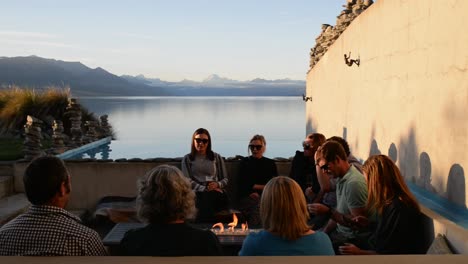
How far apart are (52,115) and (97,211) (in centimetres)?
1133

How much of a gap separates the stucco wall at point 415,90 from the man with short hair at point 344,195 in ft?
2.30

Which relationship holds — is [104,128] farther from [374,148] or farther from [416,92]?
[416,92]

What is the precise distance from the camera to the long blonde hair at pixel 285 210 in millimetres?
2729

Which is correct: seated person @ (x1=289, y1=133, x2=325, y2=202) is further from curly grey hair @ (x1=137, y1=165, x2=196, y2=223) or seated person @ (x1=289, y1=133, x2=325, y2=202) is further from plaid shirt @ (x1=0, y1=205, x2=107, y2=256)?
plaid shirt @ (x1=0, y1=205, x2=107, y2=256)

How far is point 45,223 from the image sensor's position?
249cm

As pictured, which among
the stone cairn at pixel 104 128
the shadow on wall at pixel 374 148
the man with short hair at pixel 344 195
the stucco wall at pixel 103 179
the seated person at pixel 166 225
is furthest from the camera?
the stone cairn at pixel 104 128

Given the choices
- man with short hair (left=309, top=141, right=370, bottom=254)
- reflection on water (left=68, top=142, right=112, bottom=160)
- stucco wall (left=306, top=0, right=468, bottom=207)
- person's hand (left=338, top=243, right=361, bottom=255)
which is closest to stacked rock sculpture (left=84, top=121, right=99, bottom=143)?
reflection on water (left=68, top=142, right=112, bottom=160)

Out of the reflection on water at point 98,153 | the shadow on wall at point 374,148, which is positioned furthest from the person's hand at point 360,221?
the reflection on water at point 98,153

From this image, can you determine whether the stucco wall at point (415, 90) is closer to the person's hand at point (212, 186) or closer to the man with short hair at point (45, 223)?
the person's hand at point (212, 186)

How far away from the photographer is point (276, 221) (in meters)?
2.75

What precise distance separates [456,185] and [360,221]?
76 centimetres

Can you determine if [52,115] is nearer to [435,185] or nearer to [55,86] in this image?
[55,86]

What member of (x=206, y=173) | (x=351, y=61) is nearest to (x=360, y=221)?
(x=206, y=173)

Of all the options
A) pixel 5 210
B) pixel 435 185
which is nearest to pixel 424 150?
pixel 435 185
